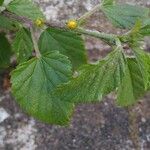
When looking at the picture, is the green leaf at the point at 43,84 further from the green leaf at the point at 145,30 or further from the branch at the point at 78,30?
the green leaf at the point at 145,30

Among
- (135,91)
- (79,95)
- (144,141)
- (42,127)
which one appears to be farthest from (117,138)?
(79,95)

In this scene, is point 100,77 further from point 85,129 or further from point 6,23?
point 85,129

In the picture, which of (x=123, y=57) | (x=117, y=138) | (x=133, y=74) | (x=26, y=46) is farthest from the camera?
(x=117, y=138)

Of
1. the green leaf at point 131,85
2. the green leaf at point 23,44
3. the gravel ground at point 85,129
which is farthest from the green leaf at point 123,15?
the gravel ground at point 85,129

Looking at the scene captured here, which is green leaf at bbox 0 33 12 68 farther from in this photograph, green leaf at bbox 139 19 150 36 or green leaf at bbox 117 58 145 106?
green leaf at bbox 139 19 150 36

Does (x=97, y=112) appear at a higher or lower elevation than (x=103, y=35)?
lower

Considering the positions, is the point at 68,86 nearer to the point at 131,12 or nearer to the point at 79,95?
the point at 79,95
